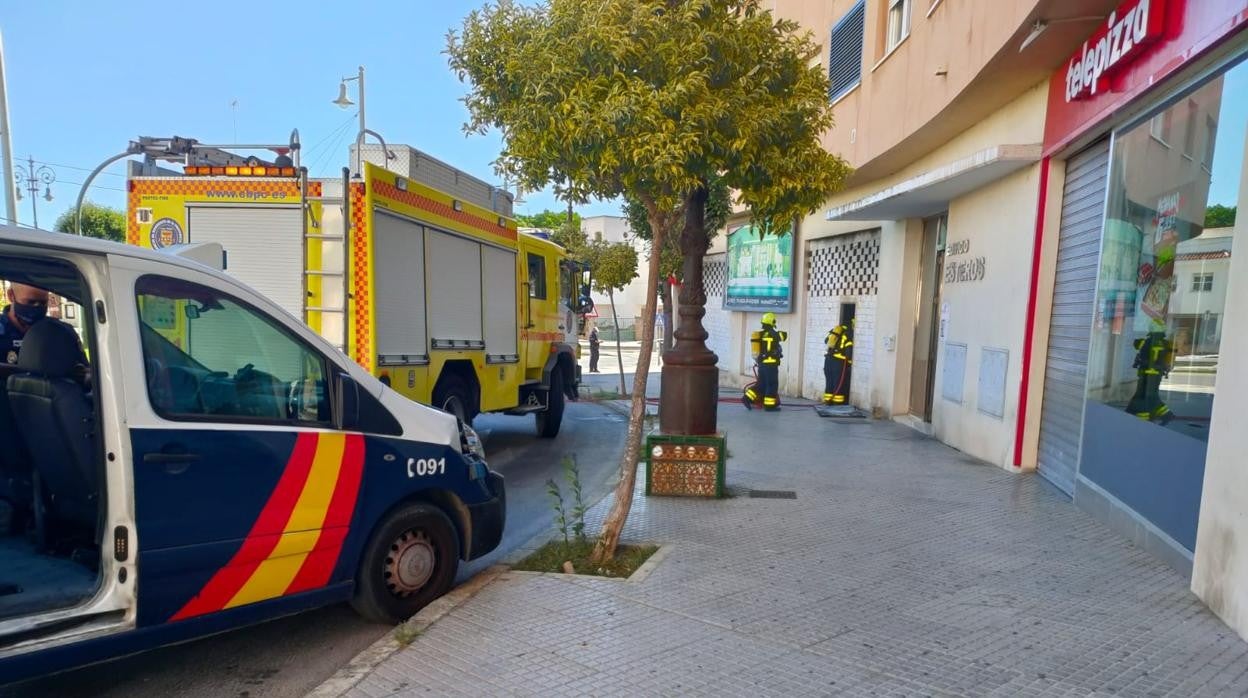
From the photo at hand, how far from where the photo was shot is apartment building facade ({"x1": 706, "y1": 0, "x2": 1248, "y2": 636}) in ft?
14.2

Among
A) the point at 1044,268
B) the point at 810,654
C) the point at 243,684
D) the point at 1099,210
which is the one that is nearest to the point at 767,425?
the point at 1044,268

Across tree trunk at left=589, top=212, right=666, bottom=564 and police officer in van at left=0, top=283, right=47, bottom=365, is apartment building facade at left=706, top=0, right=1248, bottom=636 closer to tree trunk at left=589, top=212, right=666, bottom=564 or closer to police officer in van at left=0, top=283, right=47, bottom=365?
tree trunk at left=589, top=212, right=666, bottom=564

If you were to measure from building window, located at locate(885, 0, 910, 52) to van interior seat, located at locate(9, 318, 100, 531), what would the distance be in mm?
10743

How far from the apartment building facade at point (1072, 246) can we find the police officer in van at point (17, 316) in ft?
24.5

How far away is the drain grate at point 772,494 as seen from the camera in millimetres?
6500

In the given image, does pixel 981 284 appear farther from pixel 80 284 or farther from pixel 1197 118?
pixel 80 284

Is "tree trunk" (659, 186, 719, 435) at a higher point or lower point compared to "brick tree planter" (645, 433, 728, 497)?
higher

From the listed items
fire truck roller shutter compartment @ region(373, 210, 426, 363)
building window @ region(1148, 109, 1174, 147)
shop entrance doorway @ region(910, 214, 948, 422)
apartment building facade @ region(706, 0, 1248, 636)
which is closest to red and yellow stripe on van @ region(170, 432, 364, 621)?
fire truck roller shutter compartment @ region(373, 210, 426, 363)

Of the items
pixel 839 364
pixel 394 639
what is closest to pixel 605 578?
pixel 394 639

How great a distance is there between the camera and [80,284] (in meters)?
2.90

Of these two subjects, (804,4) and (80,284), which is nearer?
(80,284)

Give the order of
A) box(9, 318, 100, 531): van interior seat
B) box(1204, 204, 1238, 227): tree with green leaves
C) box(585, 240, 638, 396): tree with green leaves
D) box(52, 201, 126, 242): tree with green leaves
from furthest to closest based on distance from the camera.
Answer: box(52, 201, 126, 242): tree with green leaves, box(585, 240, 638, 396): tree with green leaves, box(1204, 204, 1238, 227): tree with green leaves, box(9, 318, 100, 531): van interior seat

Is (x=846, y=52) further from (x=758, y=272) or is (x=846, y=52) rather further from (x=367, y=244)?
(x=367, y=244)

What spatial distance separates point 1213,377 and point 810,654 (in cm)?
292
